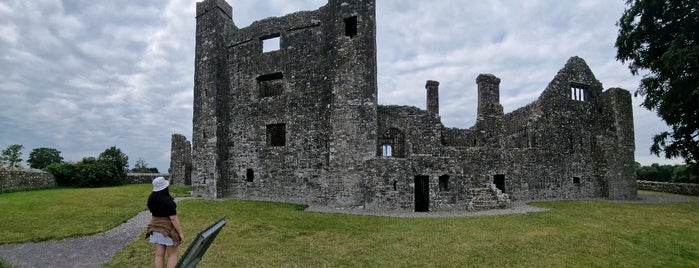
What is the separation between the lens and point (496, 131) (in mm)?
23750

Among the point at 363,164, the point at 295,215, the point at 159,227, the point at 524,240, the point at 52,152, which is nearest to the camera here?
the point at 159,227

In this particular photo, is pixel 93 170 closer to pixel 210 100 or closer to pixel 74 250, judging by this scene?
pixel 210 100

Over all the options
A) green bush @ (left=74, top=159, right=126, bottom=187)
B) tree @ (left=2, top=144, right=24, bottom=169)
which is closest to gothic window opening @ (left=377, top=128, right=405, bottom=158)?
green bush @ (left=74, top=159, right=126, bottom=187)

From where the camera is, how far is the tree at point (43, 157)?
40.8 m

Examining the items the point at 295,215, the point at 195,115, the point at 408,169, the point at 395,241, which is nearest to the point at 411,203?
the point at 408,169

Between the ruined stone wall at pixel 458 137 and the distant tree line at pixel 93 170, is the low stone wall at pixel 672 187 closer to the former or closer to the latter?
the ruined stone wall at pixel 458 137

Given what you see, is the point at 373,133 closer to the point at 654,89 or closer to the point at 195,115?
the point at 195,115

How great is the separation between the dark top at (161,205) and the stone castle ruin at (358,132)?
11473 millimetres

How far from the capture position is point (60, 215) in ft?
43.3

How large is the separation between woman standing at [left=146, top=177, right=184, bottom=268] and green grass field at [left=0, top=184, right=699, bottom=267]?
64.6 inches

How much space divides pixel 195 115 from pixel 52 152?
1286 inches

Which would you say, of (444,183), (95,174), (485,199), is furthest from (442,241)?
(95,174)

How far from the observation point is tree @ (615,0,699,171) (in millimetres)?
17594

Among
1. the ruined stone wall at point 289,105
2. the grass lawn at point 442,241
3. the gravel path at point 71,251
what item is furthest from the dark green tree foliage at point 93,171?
the gravel path at point 71,251
